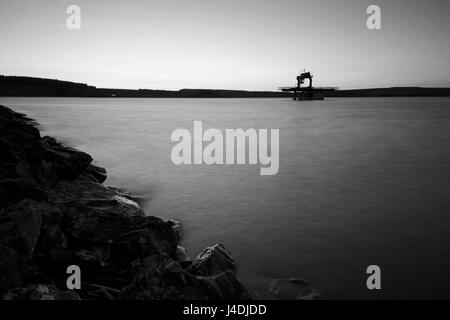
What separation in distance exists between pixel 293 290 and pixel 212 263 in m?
1.45

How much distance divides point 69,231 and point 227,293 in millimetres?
3262

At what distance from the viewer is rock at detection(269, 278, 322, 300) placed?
5.32 m

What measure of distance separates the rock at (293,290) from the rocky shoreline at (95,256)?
91cm

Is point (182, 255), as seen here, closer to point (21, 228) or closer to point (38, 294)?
point (21, 228)

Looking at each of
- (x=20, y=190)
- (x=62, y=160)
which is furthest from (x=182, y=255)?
(x=62, y=160)

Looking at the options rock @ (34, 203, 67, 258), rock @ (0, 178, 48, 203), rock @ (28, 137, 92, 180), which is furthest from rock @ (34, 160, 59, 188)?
rock @ (34, 203, 67, 258)

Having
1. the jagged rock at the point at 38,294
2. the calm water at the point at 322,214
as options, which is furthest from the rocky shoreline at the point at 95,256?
the calm water at the point at 322,214

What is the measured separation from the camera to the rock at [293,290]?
532cm

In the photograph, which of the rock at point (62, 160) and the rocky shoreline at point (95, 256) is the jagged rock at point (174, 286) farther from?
the rock at point (62, 160)

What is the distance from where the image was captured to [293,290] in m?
5.54
